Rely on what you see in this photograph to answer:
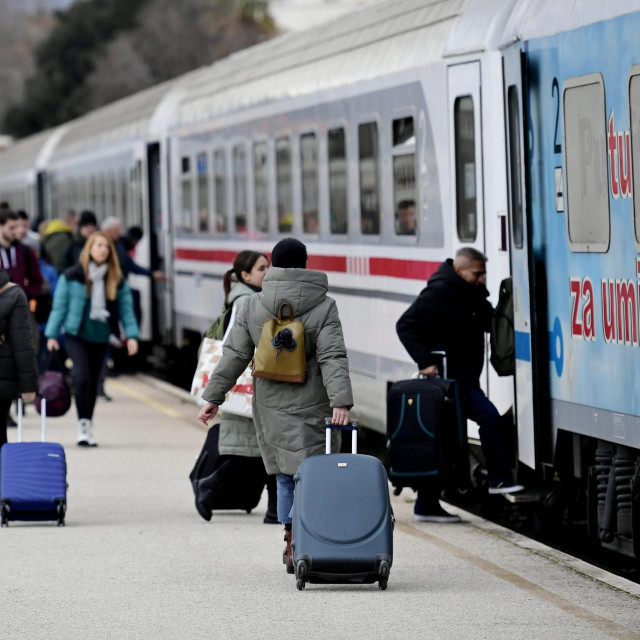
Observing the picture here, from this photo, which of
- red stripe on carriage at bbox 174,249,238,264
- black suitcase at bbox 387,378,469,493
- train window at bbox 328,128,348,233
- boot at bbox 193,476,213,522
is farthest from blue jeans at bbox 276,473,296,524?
red stripe on carriage at bbox 174,249,238,264

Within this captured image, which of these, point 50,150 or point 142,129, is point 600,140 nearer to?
point 142,129

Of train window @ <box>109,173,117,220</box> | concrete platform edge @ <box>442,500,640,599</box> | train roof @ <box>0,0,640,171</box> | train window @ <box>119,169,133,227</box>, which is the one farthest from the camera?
train window @ <box>109,173,117,220</box>

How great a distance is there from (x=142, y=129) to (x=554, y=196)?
16.4 m

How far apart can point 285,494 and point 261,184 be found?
379 inches

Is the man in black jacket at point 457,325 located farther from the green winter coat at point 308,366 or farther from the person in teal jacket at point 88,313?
the person in teal jacket at point 88,313

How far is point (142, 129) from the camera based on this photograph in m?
25.2

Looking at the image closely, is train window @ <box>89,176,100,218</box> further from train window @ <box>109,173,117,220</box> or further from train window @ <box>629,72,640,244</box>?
train window @ <box>629,72,640,244</box>

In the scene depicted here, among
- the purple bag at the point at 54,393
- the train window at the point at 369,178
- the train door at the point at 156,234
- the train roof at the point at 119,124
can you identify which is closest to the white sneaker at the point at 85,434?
the purple bag at the point at 54,393

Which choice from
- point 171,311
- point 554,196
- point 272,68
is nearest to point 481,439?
point 554,196

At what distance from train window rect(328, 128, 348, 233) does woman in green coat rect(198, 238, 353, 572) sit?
627 cm

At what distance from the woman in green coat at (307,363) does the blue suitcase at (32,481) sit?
207 centimetres

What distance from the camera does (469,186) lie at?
11602 millimetres

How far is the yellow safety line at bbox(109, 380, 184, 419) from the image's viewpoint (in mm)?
17305

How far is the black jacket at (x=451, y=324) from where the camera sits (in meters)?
10.5
